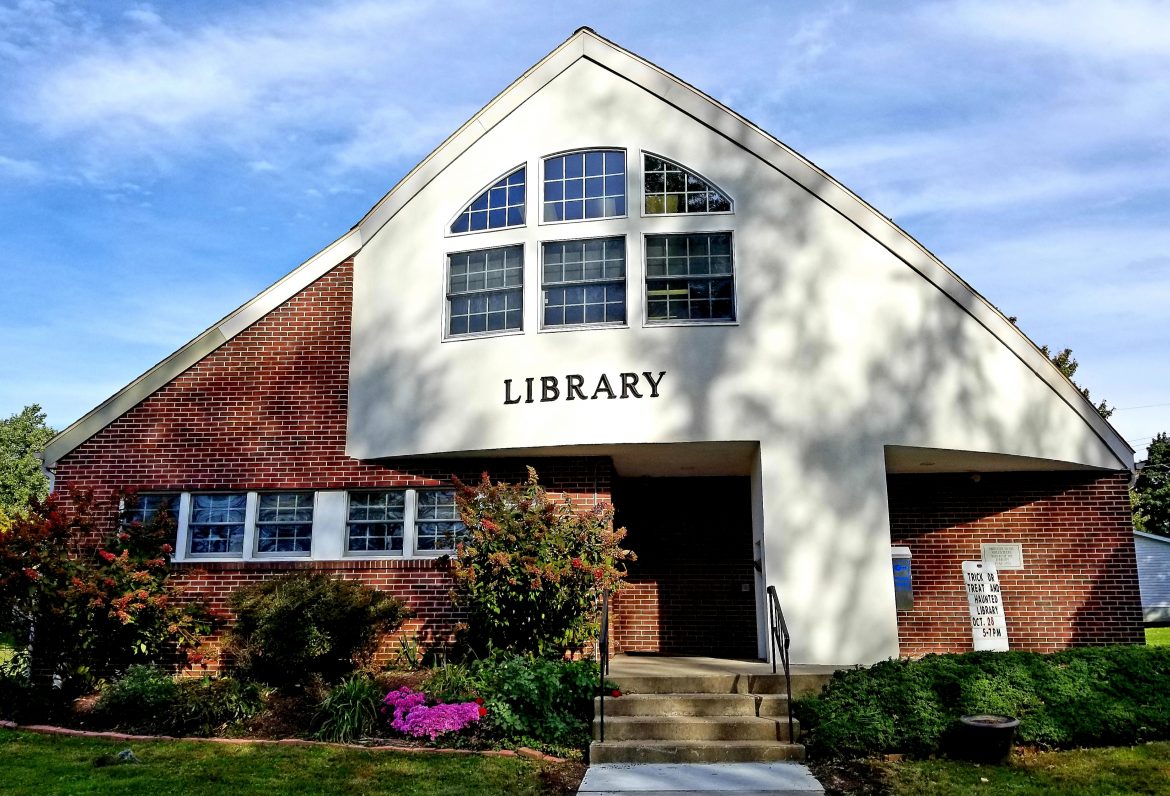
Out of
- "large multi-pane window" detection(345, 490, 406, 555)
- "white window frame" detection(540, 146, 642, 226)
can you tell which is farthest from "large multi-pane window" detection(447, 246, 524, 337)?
"large multi-pane window" detection(345, 490, 406, 555)

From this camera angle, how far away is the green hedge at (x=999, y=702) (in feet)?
28.1

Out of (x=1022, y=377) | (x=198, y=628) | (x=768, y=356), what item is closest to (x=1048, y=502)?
(x=1022, y=377)

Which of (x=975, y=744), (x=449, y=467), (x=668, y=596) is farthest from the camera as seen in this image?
(x=668, y=596)

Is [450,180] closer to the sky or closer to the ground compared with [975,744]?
closer to the sky

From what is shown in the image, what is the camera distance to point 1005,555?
43.0 ft

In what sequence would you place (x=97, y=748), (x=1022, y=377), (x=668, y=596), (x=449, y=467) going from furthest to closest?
1. (x=668, y=596)
2. (x=449, y=467)
3. (x=1022, y=377)
4. (x=97, y=748)

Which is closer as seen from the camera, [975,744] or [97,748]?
[975,744]

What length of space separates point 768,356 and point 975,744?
531 centimetres

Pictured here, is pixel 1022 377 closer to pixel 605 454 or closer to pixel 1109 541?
pixel 1109 541

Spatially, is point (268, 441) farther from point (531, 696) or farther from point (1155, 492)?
point (1155, 492)

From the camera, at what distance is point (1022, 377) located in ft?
39.5

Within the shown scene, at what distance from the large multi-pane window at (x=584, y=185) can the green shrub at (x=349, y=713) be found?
6.53 meters

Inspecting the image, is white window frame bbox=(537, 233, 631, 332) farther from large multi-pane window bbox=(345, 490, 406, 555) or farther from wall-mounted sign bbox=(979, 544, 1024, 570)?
wall-mounted sign bbox=(979, 544, 1024, 570)

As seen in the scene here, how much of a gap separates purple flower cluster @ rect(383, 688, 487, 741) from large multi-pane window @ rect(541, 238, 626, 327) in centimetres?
519
